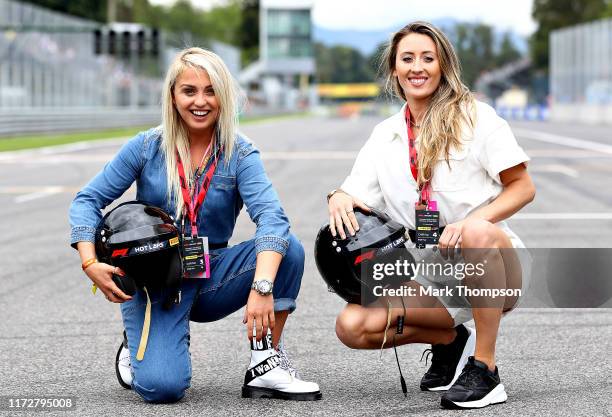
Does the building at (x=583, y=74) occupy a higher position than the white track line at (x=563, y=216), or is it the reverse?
the building at (x=583, y=74)

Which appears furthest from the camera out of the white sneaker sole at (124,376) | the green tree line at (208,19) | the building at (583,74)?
the green tree line at (208,19)

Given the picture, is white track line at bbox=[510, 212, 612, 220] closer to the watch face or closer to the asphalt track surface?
the asphalt track surface

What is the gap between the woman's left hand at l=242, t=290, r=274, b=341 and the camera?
13.9ft

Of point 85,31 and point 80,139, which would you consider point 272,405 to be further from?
point 85,31

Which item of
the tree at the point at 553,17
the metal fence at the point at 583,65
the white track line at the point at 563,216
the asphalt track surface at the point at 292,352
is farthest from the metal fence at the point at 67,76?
the tree at the point at 553,17

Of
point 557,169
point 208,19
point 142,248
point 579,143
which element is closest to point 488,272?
point 142,248

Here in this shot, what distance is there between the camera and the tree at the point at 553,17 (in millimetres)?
114750

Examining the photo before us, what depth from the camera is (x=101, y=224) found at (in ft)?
14.6

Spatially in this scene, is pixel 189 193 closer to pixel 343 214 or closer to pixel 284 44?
pixel 343 214

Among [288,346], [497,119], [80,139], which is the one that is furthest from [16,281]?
[80,139]

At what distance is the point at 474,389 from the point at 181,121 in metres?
1.64

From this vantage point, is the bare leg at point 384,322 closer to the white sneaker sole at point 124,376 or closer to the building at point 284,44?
the white sneaker sole at point 124,376

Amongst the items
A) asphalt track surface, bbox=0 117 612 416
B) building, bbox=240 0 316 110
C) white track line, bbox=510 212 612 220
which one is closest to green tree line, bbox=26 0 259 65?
building, bbox=240 0 316 110

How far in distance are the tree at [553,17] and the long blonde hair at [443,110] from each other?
113396 millimetres
